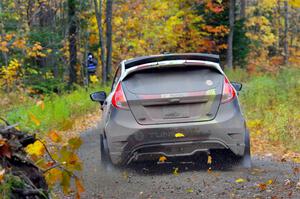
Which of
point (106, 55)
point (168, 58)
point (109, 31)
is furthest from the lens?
point (106, 55)

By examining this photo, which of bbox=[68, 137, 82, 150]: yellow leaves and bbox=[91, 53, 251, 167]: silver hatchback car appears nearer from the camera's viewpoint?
bbox=[68, 137, 82, 150]: yellow leaves

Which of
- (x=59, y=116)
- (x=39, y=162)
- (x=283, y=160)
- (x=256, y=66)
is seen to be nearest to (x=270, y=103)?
(x=59, y=116)

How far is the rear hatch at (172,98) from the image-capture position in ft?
26.4

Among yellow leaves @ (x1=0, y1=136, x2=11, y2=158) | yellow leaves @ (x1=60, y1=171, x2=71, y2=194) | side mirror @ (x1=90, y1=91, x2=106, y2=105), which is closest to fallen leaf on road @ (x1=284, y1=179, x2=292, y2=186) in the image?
yellow leaves @ (x1=60, y1=171, x2=71, y2=194)

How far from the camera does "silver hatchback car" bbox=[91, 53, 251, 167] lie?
316 inches

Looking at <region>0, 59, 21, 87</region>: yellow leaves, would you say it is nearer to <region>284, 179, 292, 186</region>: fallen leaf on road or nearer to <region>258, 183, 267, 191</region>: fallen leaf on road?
<region>284, 179, 292, 186</region>: fallen leaf on road

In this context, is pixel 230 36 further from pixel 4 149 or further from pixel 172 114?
pixel 4 149

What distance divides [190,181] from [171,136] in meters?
0.89

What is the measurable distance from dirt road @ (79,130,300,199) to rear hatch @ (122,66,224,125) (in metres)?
0.79

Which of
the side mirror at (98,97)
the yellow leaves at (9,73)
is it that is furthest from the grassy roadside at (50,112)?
the yellow leaves at (9,73)

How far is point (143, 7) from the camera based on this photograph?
4269 centimetres

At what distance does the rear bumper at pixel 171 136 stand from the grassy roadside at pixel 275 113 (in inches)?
116

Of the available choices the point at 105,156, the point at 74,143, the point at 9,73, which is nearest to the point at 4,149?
the point at 74,143

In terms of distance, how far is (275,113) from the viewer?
1518 centimetres
